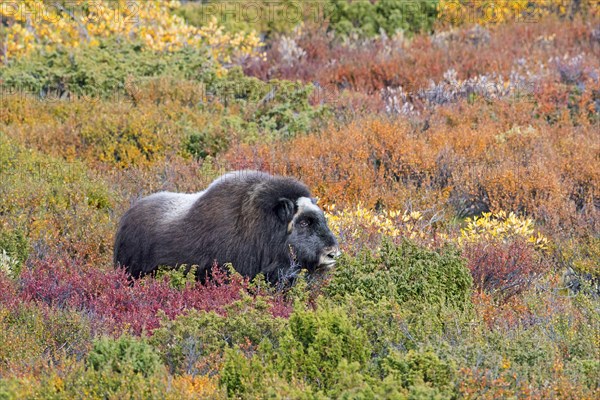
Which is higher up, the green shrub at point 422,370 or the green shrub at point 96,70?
the green shrub at point 422,370

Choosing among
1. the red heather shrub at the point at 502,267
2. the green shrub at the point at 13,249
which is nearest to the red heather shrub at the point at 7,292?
the green shrub at the point at 13,249

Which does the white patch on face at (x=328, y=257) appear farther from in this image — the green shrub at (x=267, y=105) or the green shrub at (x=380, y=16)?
the green shrub at (x=380, y=16)

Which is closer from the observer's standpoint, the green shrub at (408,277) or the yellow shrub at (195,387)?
the yellow shrub at (195,387)

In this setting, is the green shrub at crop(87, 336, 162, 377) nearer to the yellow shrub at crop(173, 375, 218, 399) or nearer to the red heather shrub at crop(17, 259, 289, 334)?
the yellow shrub at crop(173, 375, 218, 399)

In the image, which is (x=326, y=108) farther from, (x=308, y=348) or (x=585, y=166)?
(x=308, y=348)

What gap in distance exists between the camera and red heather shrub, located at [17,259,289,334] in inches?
231

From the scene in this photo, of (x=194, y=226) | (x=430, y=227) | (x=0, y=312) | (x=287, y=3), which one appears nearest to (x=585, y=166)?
(x=430, y=227)

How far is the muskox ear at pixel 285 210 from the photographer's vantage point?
6664mm

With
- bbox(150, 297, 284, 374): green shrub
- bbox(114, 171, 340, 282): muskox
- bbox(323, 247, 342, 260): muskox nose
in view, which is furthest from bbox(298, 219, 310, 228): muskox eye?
bbox(150, 297, 284, 374): green shrub

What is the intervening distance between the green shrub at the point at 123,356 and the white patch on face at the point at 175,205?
6.88ft

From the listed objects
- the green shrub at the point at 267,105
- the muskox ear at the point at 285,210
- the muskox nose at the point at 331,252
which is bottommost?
the green shrub at the point at 267,105

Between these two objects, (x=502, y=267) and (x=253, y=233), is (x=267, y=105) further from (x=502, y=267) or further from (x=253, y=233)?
(x=502, y=267)

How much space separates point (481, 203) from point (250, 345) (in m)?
4.99

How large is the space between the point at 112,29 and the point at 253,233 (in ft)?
31.5
